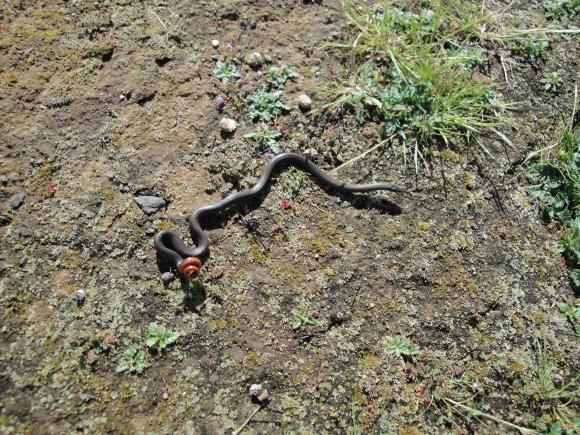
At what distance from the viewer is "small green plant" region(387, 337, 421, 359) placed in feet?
12.6

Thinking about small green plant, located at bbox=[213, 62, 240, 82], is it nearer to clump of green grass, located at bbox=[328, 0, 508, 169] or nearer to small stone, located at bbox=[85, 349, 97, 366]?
clump of green grass, located at bbox=[328, 0, 508, 169]

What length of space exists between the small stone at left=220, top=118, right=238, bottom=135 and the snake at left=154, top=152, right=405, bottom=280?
492mm

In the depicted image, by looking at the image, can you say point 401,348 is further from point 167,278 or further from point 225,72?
point 225,72

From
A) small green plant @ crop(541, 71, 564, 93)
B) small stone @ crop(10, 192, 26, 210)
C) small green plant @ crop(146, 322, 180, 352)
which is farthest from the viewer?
small green plant @ crop(541, 71, 564, 93)

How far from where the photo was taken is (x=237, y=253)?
4.05 meters

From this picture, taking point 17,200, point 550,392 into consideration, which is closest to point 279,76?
point 17,200

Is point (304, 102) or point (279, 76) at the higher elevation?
point (279, 76)

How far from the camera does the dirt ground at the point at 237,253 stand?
11.8ft

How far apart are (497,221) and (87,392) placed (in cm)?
376

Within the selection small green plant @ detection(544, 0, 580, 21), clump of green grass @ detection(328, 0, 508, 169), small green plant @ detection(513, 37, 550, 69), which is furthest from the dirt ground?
small green plant @ detection(544, 0, 580, 21)

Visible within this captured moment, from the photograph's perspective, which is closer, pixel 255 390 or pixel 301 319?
pixel 255 390

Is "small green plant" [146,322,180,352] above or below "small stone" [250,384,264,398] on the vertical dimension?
above

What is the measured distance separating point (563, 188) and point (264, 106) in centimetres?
299

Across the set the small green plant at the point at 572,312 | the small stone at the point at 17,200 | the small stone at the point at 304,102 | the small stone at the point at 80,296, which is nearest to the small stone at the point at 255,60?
the small stone at the point at 304,102
